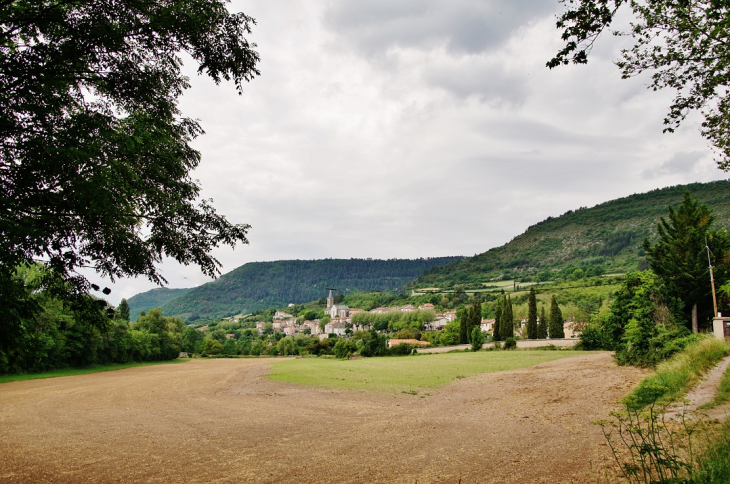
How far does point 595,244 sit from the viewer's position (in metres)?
165

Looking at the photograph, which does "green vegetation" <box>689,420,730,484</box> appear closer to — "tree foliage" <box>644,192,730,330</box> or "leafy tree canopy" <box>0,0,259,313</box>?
→ "leafy tree canopy" <box>0,0,259,313</box>

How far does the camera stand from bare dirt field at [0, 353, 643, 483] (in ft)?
27.0

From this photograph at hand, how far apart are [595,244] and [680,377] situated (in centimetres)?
17142

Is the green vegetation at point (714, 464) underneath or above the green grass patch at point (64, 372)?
above

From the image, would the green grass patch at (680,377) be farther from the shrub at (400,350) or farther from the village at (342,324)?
the village at (342,324)

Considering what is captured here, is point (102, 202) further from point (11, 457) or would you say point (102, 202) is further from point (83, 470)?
point (11, 457)

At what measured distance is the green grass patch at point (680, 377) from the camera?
12.3m

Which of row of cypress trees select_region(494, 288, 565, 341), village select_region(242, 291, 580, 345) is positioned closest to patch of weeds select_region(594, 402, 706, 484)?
row of cypress trees select_region(494, 288, 565, 341)

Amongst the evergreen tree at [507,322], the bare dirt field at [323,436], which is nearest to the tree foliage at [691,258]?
the bare dirt field at [323,436]

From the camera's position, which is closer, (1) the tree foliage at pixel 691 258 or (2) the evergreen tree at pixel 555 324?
(1) the tree foliage at pixel 691 258

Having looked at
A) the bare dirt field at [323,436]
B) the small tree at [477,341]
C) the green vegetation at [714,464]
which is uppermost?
the green vegetation at [714,464]

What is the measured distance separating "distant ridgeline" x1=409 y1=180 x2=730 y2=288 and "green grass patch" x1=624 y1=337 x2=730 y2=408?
Answer: 4540 inches

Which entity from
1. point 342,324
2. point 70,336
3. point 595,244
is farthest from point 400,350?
point 595,244

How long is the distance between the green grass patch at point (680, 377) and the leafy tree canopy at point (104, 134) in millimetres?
11471
